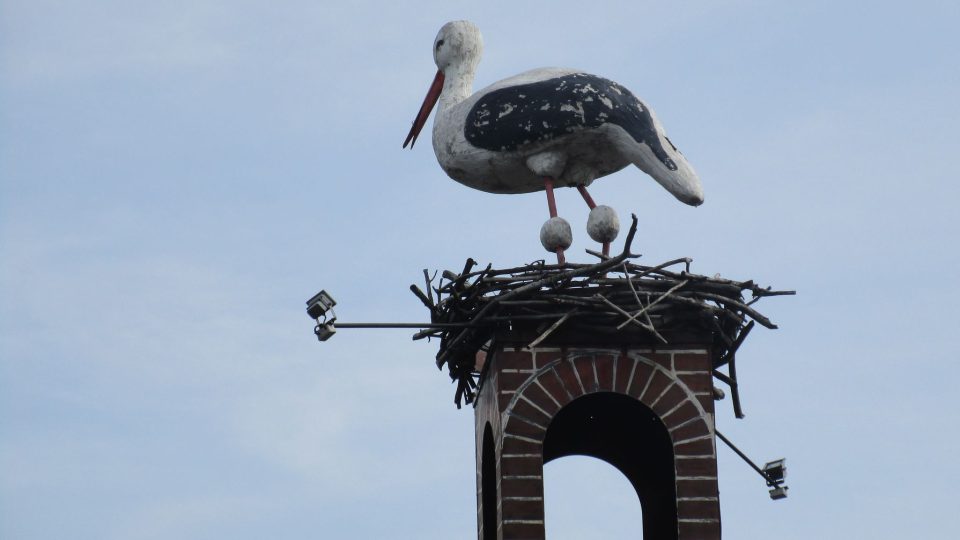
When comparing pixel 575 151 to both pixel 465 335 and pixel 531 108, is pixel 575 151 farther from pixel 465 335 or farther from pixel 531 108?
pixel 465 335

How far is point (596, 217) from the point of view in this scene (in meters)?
18.8

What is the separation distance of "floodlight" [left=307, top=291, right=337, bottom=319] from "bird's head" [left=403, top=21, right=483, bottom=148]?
2.85 metres

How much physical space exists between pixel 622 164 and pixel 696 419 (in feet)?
7.12

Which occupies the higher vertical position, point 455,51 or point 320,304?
point 455,51

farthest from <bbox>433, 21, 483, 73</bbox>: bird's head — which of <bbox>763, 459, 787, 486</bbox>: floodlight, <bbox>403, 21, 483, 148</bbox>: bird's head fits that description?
<bbox>763, 459, 787, 486</bbox>: floodlight

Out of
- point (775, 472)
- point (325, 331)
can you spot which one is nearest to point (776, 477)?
point (775, 472)

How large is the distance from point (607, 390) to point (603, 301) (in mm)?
671

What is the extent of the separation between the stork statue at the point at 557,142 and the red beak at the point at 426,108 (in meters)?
1.02

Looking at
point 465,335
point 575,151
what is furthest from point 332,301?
point 575,151

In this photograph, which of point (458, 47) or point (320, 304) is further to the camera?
point (458, 47)

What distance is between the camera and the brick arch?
18109 millimetres

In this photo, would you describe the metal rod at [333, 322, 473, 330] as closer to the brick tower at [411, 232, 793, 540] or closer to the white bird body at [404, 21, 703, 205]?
the brick tower at [411, 232, 793, 540]

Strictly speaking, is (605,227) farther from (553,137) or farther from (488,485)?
(488,485)

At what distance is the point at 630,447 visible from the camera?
1978 centimetres
